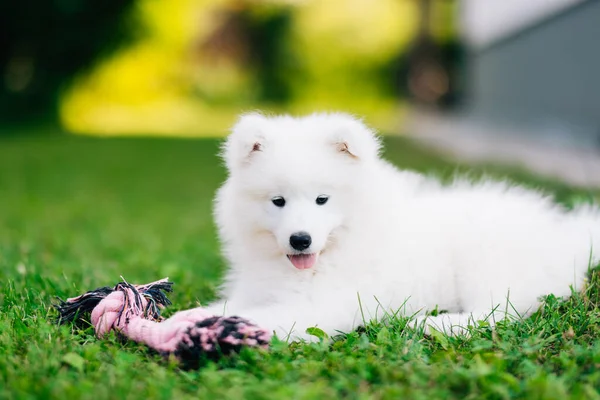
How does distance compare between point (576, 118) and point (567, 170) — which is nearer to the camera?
point (567, 170)

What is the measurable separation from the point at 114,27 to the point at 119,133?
9.29 ft

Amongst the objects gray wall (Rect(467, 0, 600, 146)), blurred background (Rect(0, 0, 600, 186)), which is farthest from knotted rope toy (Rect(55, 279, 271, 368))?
gray wall (Rect(467, 0, 600, 146))

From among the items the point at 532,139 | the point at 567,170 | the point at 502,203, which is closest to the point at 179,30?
the point at 532,139

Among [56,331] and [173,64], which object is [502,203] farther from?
[173,64]

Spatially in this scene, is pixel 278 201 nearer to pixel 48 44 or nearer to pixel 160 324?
pixel 160 324

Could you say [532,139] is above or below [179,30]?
below

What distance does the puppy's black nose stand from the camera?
2531 mm

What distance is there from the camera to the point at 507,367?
219cm

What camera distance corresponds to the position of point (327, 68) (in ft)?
78.8

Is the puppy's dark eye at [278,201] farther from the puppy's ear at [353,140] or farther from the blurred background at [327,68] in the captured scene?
the blurred background at [327,68]

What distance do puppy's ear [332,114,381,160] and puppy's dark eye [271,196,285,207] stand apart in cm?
30

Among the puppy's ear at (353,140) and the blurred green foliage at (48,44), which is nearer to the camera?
the puppy's ear at (353,140)

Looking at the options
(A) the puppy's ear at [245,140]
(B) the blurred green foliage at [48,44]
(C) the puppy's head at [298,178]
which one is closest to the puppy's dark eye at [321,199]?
(C) the puppy's head at [298,178]

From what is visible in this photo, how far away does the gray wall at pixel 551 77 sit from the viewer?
33.3 feet
